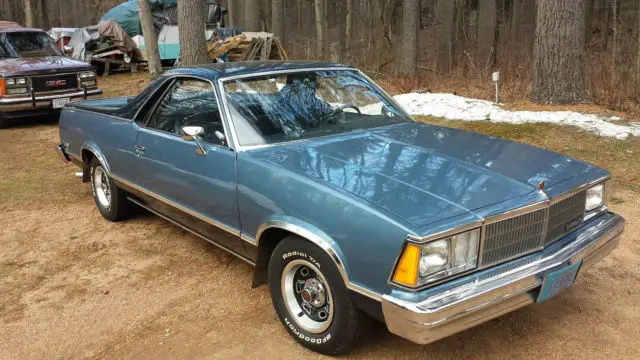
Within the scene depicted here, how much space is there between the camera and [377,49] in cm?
1567

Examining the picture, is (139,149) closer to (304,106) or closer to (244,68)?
(244,68)

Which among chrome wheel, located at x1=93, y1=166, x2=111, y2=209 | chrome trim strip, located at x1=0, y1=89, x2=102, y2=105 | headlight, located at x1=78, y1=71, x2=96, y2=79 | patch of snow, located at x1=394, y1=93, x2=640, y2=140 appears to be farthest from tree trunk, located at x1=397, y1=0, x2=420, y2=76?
chrome wheel, located at x1=93, y1=166, x2=111, y2=209

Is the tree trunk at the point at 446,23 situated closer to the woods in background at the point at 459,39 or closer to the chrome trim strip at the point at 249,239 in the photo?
the woods in background at the point at 459,39

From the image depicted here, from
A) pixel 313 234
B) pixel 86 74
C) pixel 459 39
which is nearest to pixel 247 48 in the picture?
pixel 86 74

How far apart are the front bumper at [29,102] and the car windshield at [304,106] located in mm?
7509

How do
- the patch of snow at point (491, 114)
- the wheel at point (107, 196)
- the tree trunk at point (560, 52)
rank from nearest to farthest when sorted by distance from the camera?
the wheel at point (107, 196) < the patch of snow at point (491, 114) < the tree trunk at point (560, 52)

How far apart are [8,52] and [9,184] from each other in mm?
4950

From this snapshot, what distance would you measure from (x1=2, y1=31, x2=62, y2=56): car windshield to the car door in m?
7.85

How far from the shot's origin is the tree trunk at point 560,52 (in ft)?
25.3

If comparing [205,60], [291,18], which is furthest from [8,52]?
[291,18]

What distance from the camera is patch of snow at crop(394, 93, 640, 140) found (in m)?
6.91

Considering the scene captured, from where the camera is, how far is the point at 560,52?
7.80 metres

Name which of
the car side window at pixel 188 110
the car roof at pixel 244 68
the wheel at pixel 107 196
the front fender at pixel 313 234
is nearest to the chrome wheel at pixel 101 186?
the wheel at pixel 107 196

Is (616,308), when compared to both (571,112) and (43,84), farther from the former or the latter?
(43,84)
